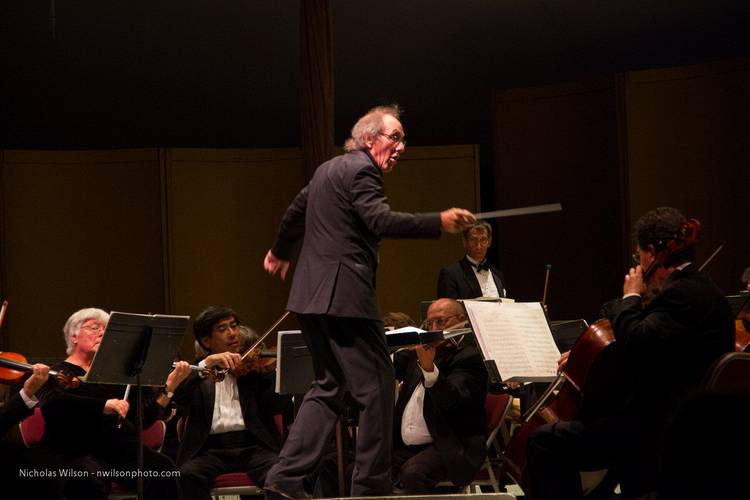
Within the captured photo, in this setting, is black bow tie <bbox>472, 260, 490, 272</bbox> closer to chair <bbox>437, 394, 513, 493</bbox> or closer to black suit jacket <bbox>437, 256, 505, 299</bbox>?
black suit jacket <bbox>437, 256, 505, 299</bbox>

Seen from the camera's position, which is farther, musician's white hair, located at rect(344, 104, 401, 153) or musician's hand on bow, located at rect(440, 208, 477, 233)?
musician's white hair, located at rect(344, 104, 401, 153)

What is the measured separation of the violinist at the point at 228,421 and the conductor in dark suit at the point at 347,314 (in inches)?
44.4

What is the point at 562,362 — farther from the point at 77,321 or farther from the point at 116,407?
the point at 77,321

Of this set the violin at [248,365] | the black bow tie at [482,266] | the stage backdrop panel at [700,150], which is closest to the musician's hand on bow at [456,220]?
the violin at [248,365]

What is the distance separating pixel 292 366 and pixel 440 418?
2.14 feet

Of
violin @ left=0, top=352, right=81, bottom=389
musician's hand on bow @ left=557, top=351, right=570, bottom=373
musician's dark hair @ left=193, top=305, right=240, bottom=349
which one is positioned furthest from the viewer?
musician's dark hair @ left=193, top=305, right=240, bottom=349

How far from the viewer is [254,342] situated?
14.2ft

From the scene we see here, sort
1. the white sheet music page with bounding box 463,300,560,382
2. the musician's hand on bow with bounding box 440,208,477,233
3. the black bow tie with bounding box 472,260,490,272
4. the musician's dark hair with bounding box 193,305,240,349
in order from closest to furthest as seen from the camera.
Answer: the musician's hand on bow with bounding box 440,208,477,233
the white sheet music page with bounding box 463,300,560,382
the musician's dark hair with bounding box 193,305,240,349
the black bow tie with bounding box 472,260,490,272

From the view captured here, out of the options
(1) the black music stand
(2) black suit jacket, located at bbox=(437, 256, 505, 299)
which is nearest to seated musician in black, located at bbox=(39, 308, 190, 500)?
(1) the black music stand

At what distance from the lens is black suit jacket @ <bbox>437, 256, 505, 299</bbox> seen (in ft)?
19.2

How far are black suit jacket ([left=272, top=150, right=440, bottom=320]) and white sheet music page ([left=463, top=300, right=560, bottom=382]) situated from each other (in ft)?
2.21

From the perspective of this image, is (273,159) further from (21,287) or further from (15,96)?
(15,96)

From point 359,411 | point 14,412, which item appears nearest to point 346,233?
point 359,411

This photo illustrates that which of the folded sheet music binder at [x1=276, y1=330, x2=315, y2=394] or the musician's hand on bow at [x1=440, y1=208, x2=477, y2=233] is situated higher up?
→ the musician's hand on bow at [x1=440, y1=208, x2=477, y2=233]
